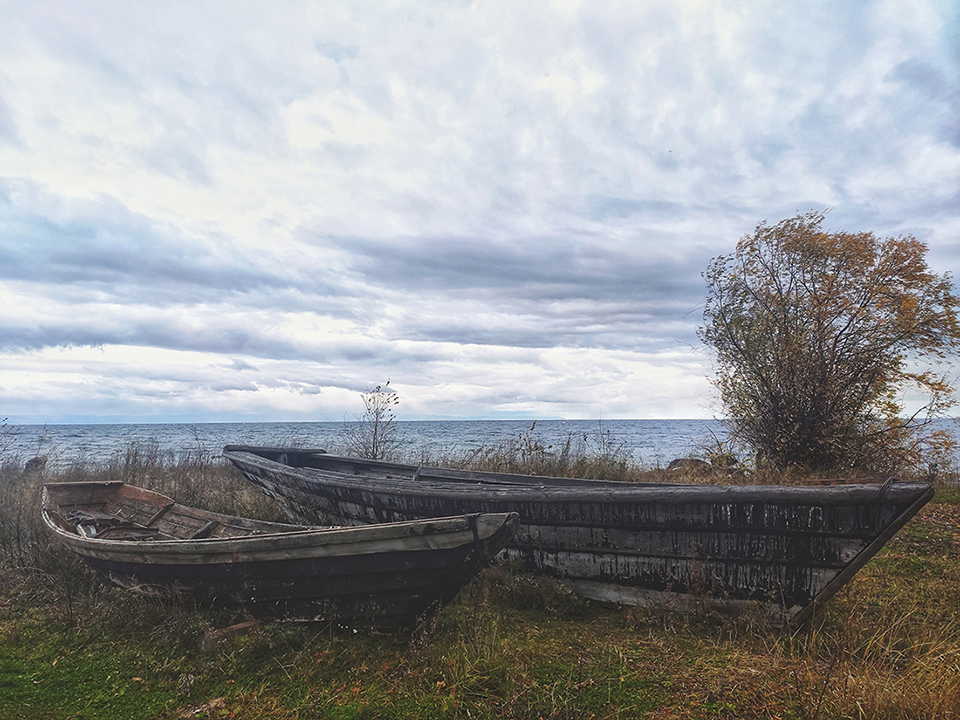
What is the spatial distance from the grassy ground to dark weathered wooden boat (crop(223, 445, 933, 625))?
0.23 metres

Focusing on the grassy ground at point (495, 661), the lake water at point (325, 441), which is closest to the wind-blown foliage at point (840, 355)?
the lake water at point (325, 441)

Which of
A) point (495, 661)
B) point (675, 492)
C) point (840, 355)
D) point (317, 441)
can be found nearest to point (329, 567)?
point (495, 661)

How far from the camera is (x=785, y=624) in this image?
468 cm

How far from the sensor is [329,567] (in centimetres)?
445

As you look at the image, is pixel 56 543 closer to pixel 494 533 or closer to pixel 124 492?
pixel 124 492

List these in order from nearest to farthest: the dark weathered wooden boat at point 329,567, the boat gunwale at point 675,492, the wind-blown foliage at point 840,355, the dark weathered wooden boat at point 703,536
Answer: the dark weathered wooden boat at point 329,567 < the boat gunwale at point 675,492 < the dark weathered wooden boat at point 703,536 < the wind-blown foliage at point 840,355

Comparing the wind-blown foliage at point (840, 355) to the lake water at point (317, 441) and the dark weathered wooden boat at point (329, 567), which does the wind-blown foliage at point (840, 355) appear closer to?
the lake water at point (317, 441)

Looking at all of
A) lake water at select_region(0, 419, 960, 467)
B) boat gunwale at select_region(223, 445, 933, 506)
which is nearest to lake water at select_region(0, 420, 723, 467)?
lake water at select_region(0, 419, 960, 467)

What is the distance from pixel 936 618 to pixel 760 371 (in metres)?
8.38

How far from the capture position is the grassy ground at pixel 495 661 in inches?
137

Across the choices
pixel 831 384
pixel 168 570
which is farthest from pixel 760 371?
pixel 168 570

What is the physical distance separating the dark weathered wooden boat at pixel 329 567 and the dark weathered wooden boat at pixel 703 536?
54.3 inches

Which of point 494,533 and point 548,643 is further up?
point 494,533

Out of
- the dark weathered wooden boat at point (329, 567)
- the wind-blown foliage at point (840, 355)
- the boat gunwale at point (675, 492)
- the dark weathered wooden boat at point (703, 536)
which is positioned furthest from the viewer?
the wind-blown foliage at point (840, 355)
